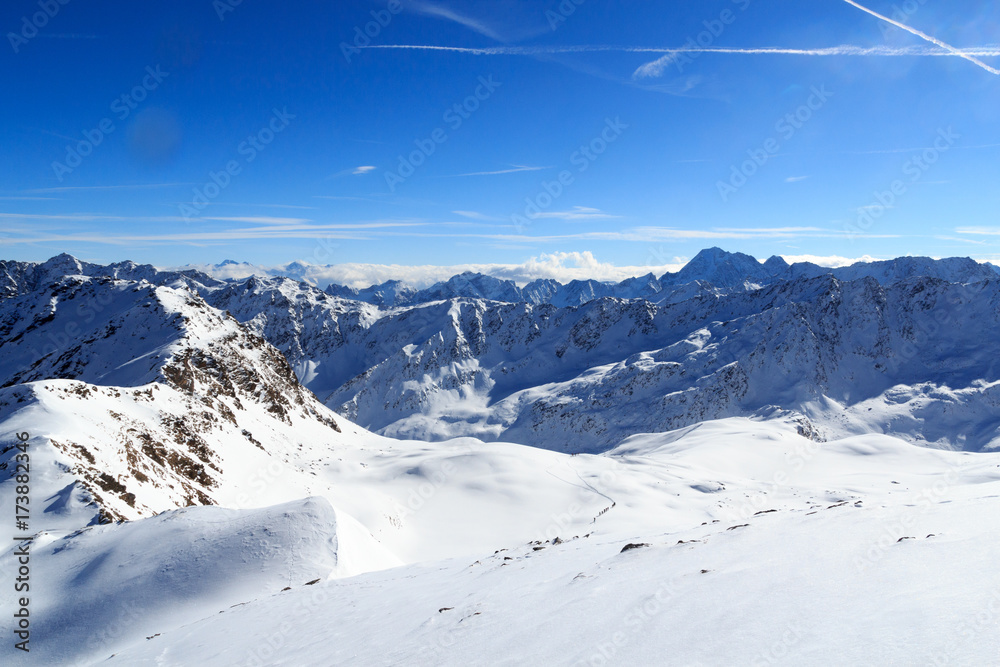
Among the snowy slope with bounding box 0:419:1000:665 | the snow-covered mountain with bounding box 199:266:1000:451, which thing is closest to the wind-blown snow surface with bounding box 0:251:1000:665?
the snowy slope with bounding box 0:419:1000:665

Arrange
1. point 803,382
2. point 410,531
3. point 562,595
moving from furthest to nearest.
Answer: point 803,382
point 410,531
point 562,595

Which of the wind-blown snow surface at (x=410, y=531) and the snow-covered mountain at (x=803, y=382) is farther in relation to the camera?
the snow-covered mountain at (x=803, y=382)

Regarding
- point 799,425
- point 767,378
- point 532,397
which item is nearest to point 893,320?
point 767,378

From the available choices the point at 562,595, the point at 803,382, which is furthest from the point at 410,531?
the point at 803,382

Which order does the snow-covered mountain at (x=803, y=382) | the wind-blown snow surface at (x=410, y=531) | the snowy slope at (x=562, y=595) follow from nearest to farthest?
the snowy slope at (x=562, y=595)
the wind-blown snow surface at (x=410, y=531)
the snow-covered mountain at (x=803, y=382)

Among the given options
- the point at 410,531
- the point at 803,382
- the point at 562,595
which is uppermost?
the point at 562,595

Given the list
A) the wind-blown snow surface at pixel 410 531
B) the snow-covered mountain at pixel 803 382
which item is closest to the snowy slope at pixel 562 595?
the wind-blown snow surface at pixel 410 531

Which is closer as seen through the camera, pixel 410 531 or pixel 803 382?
pixel 410 531

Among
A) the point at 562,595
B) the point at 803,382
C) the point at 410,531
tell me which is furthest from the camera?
the point at 803,382

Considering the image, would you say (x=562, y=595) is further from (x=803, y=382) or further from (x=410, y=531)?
(x=803, y=382)

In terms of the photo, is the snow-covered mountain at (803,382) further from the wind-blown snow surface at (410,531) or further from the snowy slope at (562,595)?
the snowy slope at (562,595)

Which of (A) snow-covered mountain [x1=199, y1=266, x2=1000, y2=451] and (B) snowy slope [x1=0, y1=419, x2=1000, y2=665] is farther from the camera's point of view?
(A) snow-covered mountain [x1=199, y1=266, x2=1000, y2=451]

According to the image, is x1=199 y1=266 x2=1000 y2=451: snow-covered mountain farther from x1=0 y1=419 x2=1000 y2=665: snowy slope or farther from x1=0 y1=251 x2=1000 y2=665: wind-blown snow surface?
x1=0 y1=419 x2=1000 y2=665: snowy slope

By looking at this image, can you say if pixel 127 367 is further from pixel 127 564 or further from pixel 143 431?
pixel 127 564
